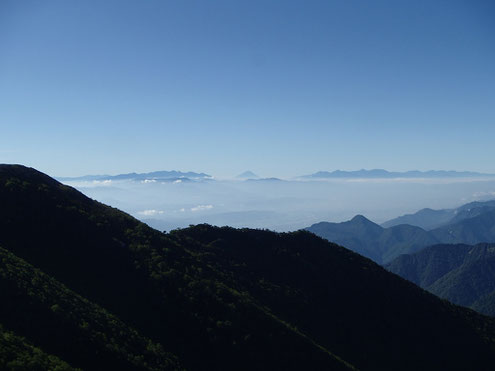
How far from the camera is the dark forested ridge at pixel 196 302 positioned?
102 feet

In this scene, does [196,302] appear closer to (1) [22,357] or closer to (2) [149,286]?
(2) [149,286]

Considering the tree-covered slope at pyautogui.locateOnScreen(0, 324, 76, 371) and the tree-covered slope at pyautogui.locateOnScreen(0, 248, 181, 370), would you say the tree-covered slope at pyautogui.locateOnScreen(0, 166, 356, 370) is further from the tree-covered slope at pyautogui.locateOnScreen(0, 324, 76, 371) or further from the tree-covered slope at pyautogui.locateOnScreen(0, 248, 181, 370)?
the tree-covered slope at pyautogui.locateOnScreen(0, 324, 76, 371)

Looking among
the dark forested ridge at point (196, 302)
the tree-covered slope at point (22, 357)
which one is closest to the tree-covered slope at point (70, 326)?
the dark forested ridge at point (196, 302)

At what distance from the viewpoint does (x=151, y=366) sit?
29875mm

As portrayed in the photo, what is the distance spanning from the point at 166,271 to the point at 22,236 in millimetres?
16545

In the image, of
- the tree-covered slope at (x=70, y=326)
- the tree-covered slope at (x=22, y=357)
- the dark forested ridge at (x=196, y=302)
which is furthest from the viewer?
the dark forested ridge at (x=196, y=302)

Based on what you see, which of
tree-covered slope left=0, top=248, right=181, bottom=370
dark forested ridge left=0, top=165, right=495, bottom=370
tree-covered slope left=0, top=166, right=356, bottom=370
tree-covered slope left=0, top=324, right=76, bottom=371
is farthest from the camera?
tree-covered slope left=0, top=166, right=356, bottom=370

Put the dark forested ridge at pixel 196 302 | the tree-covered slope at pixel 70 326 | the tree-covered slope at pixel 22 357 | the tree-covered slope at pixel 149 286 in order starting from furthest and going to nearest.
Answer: the tree-covered slope at pixel 149 286 → the dark forested ridge at pixel 196 302 → the tree-covered slope at pixel 70 326 → the tree-covered slope at pixel 22 357

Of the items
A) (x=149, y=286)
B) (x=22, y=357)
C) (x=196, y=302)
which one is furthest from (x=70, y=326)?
(x=196, y=302)

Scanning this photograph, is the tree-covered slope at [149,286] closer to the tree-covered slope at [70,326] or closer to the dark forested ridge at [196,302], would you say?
the dark forested ridge at [196,302]

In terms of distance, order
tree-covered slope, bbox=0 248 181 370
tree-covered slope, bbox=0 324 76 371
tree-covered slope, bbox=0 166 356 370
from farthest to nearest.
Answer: tree-covered slope, bbox=0 166 356 370 < tree-covered slope, bbox=0 248 181 370 < tree-covered slope, bbox=0 324 76 371

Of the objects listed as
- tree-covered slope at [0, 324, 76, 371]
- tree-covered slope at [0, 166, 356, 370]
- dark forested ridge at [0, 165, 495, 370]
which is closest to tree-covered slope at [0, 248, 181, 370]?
dark forested ridge at [0, 165, 495, 370]

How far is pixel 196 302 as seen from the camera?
133 feet

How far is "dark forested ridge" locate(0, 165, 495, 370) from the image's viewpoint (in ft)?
102
